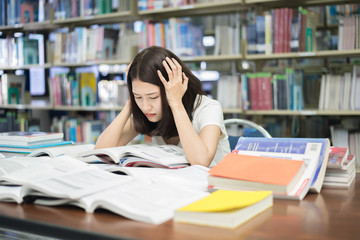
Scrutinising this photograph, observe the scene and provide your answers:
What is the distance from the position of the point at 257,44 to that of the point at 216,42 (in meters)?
0.34

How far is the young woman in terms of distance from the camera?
4.80ft

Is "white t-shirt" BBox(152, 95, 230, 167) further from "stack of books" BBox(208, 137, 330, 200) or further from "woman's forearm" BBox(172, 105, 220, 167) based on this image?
"stack of books" BBox(208, 137, 330, 200)

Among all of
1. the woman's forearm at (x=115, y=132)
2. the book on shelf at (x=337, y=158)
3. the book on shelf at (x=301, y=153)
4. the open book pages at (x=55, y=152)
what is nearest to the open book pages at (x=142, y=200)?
the book on shelf at (x=301, y=153)

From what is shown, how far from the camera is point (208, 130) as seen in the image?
59.9 inches

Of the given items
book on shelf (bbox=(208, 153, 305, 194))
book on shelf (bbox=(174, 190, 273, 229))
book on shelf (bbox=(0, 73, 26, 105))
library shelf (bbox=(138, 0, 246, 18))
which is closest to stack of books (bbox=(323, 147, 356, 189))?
book on shelf (bbox=(208, 153, 305, 194))

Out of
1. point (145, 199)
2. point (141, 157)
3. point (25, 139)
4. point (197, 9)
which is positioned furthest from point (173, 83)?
point (197, 9)

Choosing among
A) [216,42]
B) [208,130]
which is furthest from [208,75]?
[208,130]

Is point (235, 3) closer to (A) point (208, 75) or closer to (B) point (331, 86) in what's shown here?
(A) point (208, 75)

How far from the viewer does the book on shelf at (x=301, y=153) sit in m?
0.96

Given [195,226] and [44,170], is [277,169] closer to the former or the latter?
[195,226]

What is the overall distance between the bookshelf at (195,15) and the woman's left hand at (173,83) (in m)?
1.52

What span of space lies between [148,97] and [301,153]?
668mm

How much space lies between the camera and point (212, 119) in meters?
1.55

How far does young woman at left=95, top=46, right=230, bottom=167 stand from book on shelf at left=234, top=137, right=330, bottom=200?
278 millimetres
